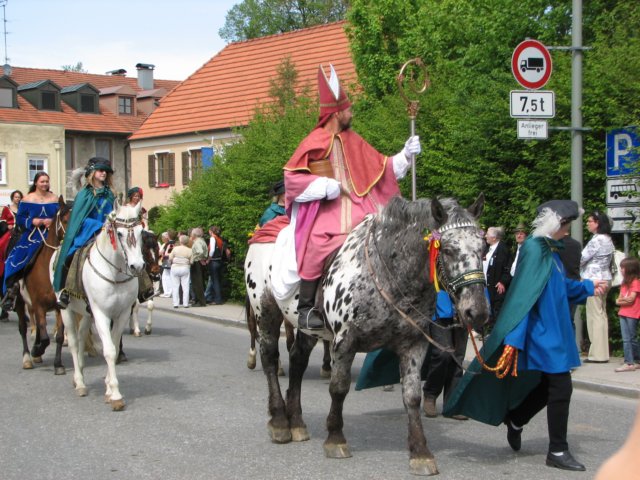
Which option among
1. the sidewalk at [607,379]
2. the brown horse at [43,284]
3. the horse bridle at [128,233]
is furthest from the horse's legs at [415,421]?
the brown horse at [43,284]

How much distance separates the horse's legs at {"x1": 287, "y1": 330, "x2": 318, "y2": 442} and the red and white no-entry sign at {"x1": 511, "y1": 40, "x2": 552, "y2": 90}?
5630 mm

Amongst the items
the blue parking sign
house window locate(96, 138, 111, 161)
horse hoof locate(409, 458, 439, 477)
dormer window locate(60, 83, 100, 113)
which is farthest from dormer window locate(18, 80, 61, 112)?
horse hoof locate(409, 458, 439, 477)

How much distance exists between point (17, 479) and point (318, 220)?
10.00 ft

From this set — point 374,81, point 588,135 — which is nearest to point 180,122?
point 374,81

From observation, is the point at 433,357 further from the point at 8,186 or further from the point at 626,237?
the point at 8,186

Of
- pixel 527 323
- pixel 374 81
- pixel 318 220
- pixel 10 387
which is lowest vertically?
pixel 10 387

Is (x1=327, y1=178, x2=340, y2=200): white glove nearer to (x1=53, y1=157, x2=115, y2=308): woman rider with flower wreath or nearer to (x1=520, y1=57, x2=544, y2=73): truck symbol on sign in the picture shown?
(x1=53, y1=157, x2=115, y2=308): woman rider with flower wreath

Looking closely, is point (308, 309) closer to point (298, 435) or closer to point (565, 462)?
point (298, 435)

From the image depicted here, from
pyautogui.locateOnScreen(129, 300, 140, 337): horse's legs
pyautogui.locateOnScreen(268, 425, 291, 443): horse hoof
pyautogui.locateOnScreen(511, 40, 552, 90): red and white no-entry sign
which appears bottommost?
pyautogui.locateOnScreen(129, 300, 140, 337): horse's legs

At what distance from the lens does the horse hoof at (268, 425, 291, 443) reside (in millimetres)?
7945

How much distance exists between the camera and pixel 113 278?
9.97 metres

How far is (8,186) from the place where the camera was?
54.9 m

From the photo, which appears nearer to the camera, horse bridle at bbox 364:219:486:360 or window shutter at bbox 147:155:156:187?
horse bridle at bbox 364:219:486:360

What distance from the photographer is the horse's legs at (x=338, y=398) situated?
7.19m
